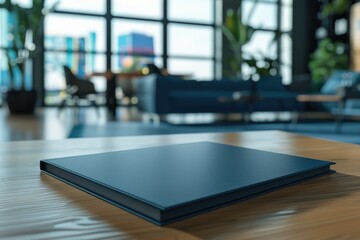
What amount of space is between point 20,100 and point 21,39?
0.61 m

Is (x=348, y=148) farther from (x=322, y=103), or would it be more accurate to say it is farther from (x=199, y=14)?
(x=199, y=14)

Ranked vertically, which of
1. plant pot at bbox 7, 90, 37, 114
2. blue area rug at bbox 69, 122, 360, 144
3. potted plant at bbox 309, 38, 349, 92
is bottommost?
blue area rug at bbox 69, 122, 360, 144

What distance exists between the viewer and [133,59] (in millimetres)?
6379

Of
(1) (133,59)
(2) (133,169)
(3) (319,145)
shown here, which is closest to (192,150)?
(2) (133,169)

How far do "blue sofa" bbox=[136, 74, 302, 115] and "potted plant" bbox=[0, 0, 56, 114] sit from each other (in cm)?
113

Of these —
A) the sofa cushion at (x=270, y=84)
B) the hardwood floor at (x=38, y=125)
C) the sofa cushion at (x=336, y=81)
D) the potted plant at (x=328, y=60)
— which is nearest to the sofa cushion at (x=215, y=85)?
the sofa cushion at (x=270, y=84)

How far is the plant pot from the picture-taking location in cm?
416

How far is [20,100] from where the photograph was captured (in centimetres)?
420

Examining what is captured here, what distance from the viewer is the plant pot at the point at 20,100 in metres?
4.16

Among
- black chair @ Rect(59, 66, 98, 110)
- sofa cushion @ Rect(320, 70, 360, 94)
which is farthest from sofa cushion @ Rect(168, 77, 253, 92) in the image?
sofa cushion @ Rect(320, 70, 360, 94)

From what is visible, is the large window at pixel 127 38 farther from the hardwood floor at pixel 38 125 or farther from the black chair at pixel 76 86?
the hardwood floor at pixel 38 125

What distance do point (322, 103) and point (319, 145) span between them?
500 centimetres

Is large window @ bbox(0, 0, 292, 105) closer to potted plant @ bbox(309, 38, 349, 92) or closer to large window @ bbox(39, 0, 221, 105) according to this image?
large window @ bbox(39, 0, 221, 105)

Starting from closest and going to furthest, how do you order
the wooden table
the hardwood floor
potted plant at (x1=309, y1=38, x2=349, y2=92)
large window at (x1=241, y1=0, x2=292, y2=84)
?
1. the wooden table
2. the hardwood floor
3. potted plant at (x1=309, y1=38, x2=349, y2=92)
4. large window at (x1=241, y1=0, x2=292, y2=84)
